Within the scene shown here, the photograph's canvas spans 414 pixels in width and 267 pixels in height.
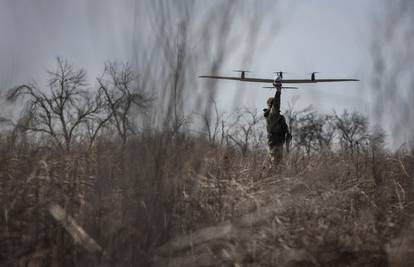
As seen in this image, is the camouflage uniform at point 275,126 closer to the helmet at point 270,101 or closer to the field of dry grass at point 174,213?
the helmet at point 270,101

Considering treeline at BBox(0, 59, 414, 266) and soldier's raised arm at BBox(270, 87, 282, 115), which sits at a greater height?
soldier's raised arm at BBox(270, 87, 282, 115)

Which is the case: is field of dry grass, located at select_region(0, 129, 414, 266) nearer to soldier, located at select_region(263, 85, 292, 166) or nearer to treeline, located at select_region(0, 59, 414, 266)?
treeline, located at select_region(0, 59, 414, 266)

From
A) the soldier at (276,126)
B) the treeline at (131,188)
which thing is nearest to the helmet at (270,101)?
the soldier at (276,126)

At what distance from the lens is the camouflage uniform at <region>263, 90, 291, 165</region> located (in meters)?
10.1

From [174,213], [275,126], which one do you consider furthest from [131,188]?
[275,126]

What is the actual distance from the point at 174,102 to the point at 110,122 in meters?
0.96

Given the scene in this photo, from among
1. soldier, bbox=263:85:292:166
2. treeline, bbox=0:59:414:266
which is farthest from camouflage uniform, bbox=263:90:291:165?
treeline, bbox=0:59:414:266

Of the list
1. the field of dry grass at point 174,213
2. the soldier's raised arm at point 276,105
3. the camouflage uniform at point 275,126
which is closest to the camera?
the field of dry grass at point 174,213

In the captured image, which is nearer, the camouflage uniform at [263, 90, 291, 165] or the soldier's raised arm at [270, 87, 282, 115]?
the camouflage uniform at [263, 90, 291, 165]

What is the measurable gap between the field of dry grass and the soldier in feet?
10.2

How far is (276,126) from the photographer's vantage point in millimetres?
10570

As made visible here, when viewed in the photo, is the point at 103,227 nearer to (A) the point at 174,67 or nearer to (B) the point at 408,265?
(A) the point at 174,67

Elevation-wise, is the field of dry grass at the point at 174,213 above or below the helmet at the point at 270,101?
below

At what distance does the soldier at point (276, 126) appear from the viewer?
33.2 feet
